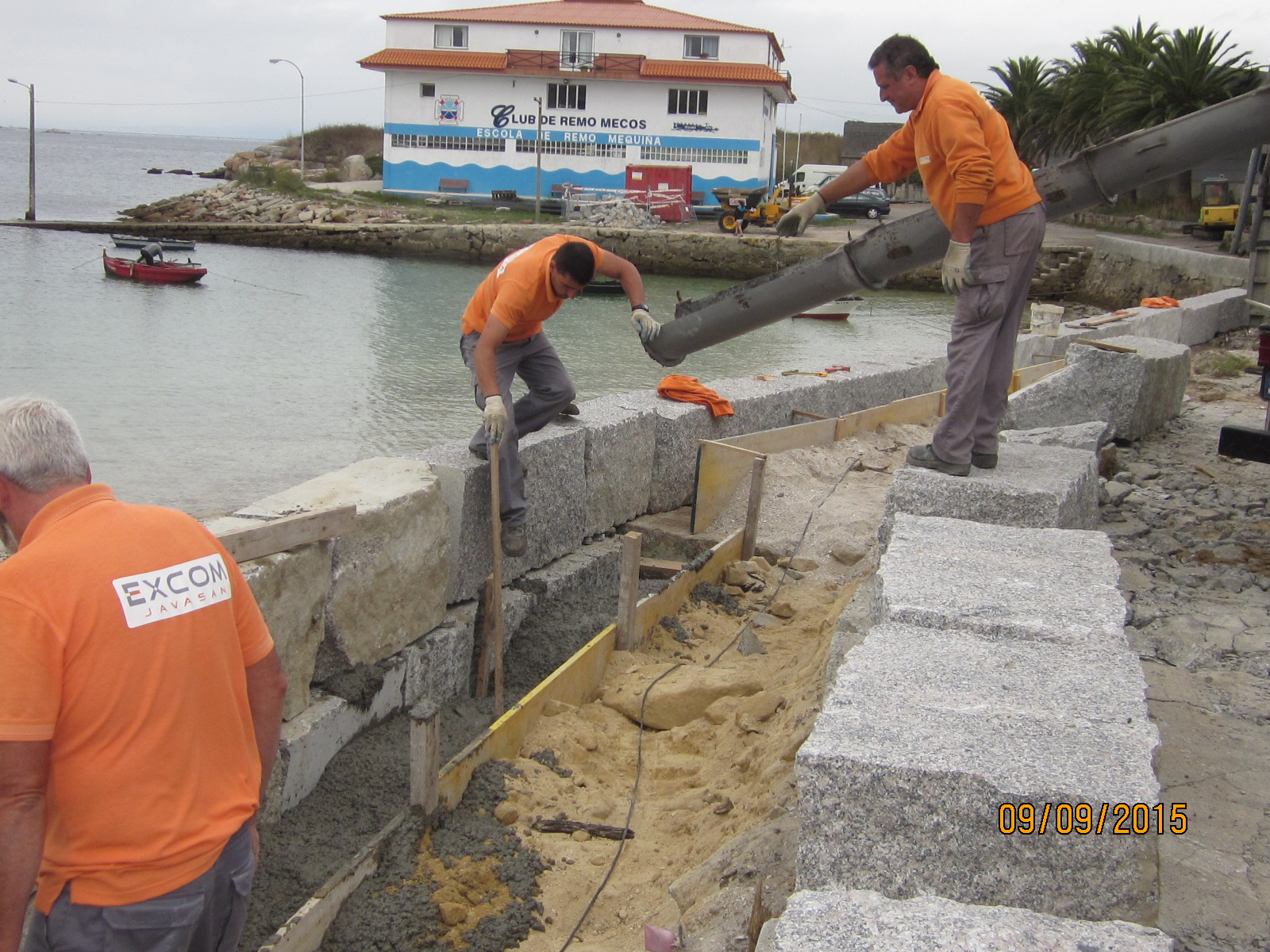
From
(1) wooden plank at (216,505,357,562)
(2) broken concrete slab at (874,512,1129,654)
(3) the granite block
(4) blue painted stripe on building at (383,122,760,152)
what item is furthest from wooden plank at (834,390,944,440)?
(4) blue painted stripe on building at (383,122,760,152)

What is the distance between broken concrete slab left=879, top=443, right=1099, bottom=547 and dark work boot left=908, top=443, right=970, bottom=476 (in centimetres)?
4

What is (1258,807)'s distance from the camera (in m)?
2.72

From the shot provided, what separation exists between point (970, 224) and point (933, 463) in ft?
3.18

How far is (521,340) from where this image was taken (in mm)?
5895

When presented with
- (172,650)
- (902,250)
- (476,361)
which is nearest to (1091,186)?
(902,250)

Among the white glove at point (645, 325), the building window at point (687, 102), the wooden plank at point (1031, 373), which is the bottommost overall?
the wooden plank at point (1031, 373)

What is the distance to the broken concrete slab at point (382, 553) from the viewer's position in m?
4.35

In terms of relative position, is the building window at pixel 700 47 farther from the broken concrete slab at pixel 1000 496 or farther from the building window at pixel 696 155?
the broken concrete slab at pixel 1000 496

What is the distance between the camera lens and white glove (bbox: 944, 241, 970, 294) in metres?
4.06

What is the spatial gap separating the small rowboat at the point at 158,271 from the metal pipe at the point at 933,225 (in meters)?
24.2

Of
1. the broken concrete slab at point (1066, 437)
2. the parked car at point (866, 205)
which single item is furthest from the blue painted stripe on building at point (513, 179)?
the broken concrete slab at point (1066, 437)

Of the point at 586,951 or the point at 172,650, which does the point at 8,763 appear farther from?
the point at 586,951

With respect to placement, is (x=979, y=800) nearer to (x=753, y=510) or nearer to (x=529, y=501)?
(x=529, y=501)

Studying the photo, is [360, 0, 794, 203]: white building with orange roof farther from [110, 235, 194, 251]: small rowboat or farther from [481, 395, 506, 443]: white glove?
[481, 395, 506, 443]: white glove
